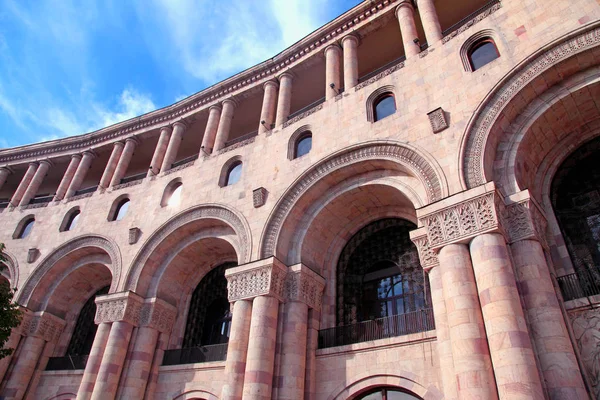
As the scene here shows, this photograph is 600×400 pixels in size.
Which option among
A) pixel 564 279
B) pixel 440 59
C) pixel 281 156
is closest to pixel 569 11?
pixel 440 59

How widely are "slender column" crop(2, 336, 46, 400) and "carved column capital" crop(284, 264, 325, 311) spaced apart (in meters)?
10.5

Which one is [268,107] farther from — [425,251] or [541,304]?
[541,304]

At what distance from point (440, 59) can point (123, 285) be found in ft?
39.7

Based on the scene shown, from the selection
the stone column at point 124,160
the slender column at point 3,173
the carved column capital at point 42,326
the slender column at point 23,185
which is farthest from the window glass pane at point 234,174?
the slender column at point 3,173

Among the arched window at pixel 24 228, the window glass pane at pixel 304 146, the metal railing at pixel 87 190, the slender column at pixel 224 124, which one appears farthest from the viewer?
the metal railing at pixel 87 190

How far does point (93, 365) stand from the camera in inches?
505

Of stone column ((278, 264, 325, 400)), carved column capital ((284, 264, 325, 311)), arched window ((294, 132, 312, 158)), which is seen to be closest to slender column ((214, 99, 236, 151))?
arched window ((294, 132, 312, 158))

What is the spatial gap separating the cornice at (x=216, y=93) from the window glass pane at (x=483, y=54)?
5070 mm

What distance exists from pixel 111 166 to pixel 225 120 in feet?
20.3

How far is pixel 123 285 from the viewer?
14070 millimetres

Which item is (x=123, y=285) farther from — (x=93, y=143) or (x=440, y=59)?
(x=440, y=59)

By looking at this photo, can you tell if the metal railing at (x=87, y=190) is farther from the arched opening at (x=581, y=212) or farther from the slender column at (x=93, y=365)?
the arched opening at (x=581, y=212)

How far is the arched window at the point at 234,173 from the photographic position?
48.1 ft

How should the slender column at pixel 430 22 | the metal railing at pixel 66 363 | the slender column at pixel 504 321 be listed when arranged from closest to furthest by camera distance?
1. the slender column at pixel 504 321
2. the slender column at pixel 430 22
3. the metal railing at pixel 66 363
